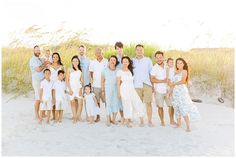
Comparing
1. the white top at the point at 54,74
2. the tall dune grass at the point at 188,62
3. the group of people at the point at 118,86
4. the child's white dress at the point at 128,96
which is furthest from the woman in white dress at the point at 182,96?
the tall dune grass at the point at 188,62

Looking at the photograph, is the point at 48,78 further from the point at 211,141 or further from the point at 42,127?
the point at 211,141

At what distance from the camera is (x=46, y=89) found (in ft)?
28.6

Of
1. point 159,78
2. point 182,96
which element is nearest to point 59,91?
point 159,78

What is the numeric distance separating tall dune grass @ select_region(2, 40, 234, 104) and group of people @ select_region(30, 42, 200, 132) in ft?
10.4

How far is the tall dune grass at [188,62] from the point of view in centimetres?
1205

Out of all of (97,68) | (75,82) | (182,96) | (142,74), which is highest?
(97,68)

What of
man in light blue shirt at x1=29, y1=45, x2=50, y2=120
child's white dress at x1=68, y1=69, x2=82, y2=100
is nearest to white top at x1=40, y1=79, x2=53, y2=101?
man in light blue shirt at x1=29, y1=45, x2=50, y2=120

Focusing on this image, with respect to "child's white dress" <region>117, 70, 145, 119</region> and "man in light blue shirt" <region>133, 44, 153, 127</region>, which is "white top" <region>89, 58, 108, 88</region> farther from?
"man in light blue shirt" <region>133, 44, 153, 127</region>

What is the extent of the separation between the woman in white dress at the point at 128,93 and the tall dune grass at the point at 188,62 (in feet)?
13.2

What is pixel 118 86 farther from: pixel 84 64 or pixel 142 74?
pixel 84 64

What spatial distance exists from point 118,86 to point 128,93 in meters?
0.21

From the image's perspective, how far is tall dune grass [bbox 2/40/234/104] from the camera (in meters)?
12.1

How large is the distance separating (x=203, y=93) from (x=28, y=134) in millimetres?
5296

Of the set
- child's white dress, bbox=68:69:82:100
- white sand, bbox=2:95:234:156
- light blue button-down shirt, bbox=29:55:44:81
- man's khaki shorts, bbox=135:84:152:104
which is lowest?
white sand, bbox=2:95:234:156
